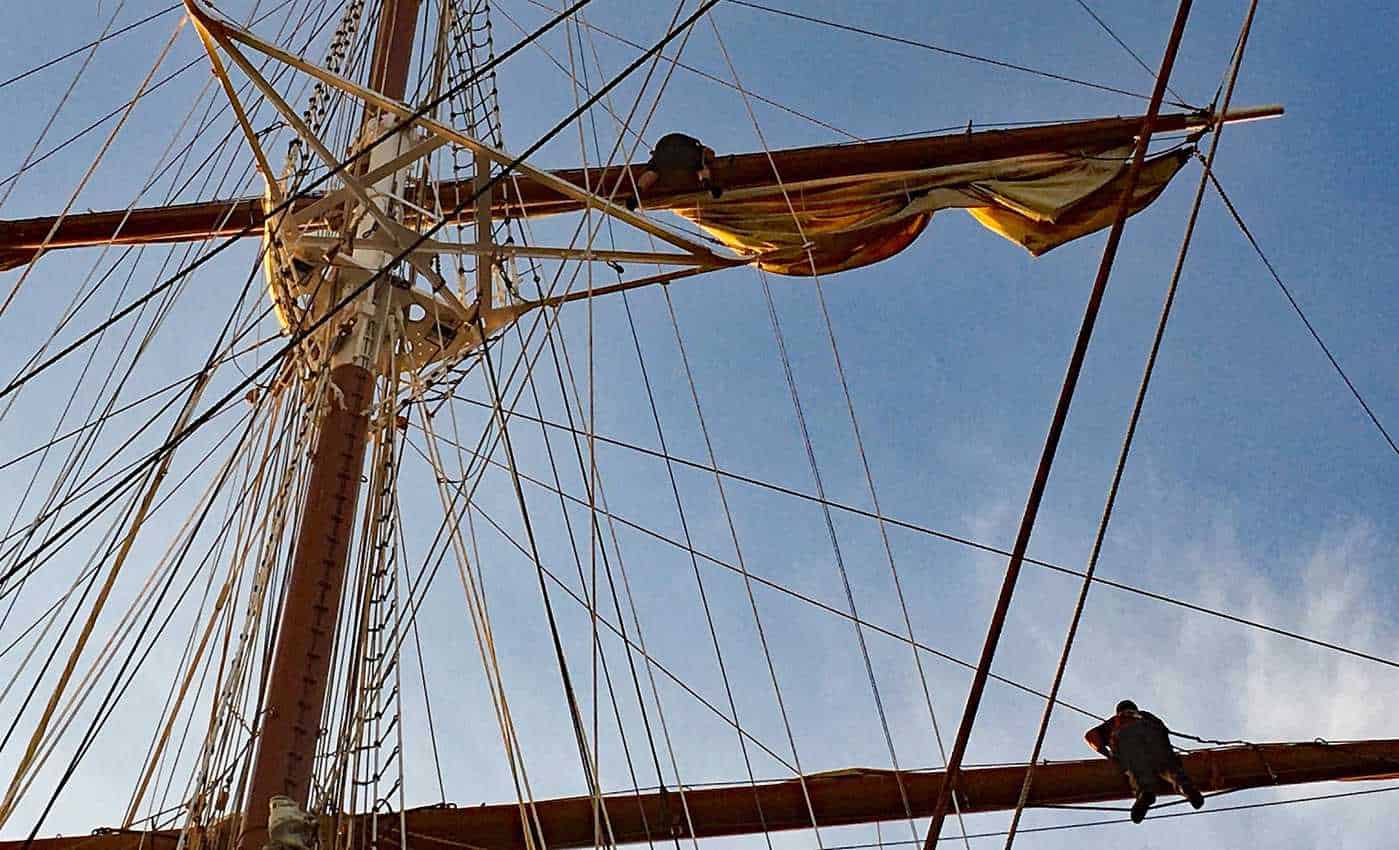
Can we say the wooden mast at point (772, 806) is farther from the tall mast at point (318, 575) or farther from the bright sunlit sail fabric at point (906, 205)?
the bright sunlit sail fabric at point (906, 205)

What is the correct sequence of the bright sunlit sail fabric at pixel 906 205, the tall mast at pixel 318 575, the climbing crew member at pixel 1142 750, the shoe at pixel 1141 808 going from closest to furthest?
the tall mast at pixel 318 575, the shoe at pixel 1141 808, the climbing crew member at pixel 1142 750, the bright sunlit sail fabric at pixel 906 205

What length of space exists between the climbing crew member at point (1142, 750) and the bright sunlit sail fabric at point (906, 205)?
2545 mm

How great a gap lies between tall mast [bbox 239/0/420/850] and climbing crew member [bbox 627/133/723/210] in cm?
169

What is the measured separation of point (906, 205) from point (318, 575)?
3.95 m

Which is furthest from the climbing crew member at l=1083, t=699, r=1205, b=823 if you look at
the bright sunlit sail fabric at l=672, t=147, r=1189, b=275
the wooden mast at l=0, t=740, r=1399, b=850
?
the bright sunlit sail fabric at l=672, t=147, r=1189, b=275

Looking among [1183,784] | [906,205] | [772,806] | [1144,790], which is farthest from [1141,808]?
[906,205]

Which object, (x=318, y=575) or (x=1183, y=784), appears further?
(x=1183, y=784)

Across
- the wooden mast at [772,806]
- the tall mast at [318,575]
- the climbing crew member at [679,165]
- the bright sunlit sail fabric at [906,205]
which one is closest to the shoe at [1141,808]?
the wooden mast at [772,806]

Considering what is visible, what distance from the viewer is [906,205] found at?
7930mm

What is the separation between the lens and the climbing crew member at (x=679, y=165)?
317 inches

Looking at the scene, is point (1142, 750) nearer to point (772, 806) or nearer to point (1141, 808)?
point (1141, 808)

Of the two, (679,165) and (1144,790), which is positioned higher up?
(679,165)

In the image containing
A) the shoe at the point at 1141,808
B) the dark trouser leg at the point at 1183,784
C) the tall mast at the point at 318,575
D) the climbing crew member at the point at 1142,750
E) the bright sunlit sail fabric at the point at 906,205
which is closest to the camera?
the tall mast at the point at 318,575

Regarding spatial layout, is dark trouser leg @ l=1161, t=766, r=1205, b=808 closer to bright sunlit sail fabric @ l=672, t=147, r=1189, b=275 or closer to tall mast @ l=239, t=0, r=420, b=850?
bright sunlit sail fabric @ l=672, t=147, r=1189, b=275
